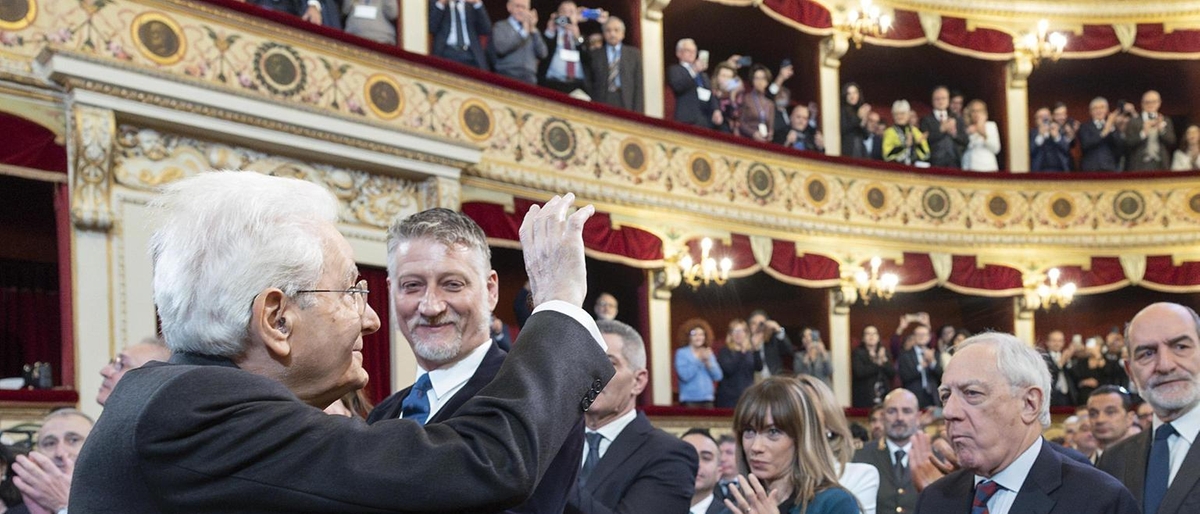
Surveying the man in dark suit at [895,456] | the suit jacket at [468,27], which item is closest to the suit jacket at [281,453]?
the man in dark suit at [895,456]

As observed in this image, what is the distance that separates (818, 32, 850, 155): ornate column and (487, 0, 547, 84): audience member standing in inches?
184

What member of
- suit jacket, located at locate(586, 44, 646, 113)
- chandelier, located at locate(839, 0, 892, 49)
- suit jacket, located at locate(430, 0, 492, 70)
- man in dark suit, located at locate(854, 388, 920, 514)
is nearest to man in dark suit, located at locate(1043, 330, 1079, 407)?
chandelier, located at locate(839, 0, 892, 49)

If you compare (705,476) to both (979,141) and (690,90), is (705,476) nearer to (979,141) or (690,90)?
(690,90)

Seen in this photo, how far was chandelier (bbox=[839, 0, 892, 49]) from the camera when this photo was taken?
13.3 meters

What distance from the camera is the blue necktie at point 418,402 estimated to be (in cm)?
229

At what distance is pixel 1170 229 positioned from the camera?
14281 mm

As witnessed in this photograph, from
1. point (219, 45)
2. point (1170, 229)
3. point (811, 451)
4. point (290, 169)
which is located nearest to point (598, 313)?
point (290, 169)

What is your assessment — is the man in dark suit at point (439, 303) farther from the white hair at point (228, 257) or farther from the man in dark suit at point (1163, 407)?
the man in dark suit at point (1163, 407)

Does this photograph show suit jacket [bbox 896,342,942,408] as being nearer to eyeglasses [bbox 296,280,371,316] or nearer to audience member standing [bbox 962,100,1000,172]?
audience member standing [bbox 962,100,1000,172]

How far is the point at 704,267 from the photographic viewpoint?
Result: 1115cm

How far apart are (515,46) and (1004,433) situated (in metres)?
7.58

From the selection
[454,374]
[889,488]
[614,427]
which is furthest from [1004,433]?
[889,488]

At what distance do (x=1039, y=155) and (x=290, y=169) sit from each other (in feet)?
33.5

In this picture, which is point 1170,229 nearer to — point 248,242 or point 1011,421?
point 1011,421
